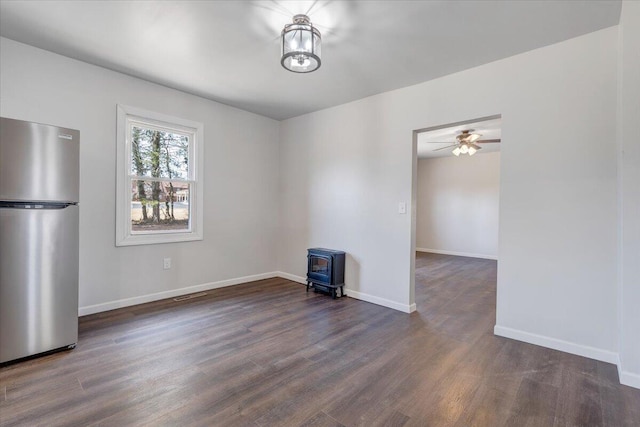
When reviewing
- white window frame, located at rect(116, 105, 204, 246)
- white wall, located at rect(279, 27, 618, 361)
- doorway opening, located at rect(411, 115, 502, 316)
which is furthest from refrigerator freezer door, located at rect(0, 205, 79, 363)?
doorway opening, located at rect(411, 115, 502, 316)

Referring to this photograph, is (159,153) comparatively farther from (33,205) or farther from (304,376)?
(304,376)

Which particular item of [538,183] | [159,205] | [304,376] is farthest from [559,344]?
[159,205]

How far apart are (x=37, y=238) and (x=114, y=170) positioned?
124 cm

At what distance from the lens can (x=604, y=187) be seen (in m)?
2.33

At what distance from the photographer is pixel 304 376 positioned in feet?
6.93

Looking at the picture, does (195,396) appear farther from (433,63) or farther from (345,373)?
(433,63)

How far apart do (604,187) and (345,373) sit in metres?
2.46

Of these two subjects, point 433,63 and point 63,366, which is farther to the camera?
point 433,63

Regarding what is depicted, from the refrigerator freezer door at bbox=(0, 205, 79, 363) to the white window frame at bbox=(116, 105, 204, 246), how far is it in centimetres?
94

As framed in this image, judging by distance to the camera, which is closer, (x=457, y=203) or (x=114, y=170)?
(x=114, y=170)

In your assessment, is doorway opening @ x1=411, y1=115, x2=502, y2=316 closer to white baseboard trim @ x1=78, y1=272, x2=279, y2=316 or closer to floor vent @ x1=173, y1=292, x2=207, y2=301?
white baseboard trim @ x1=78, y1=272, x2=279, y2=316

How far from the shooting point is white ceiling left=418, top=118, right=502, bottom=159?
4.95 m

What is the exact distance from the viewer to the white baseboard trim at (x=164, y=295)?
3189 millimetres

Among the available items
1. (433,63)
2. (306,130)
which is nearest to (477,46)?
(433,63)
